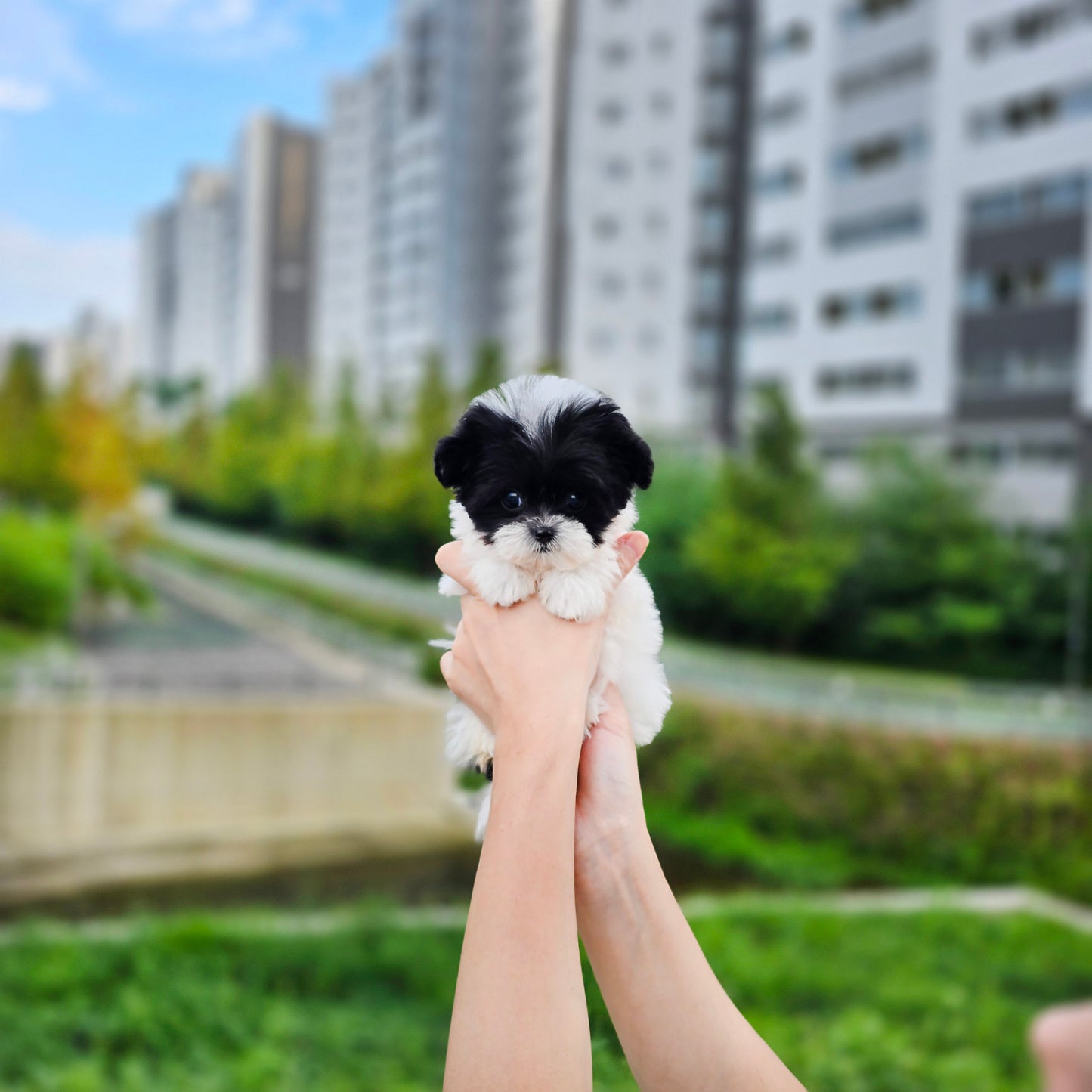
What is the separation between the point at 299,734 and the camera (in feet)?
48.1

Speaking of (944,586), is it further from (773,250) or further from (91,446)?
(91,446)

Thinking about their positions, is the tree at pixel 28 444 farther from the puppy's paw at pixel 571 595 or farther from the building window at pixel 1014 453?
the puppy's paw at pixel 571 595

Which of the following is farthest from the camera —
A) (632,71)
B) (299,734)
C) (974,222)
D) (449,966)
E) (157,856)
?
(632,71)

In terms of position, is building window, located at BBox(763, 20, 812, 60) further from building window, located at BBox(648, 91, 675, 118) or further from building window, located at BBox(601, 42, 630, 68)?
building window, located at BBox(601, 42, 630, 68)

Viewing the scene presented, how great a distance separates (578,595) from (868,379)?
20.5 meters

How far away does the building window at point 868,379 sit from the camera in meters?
19.3

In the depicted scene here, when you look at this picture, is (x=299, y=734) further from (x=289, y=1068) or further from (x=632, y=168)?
(x=632, y=168)

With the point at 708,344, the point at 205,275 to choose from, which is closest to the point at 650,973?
the point at 708,344

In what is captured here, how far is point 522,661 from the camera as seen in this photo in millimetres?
523

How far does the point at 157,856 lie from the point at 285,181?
3476 cm

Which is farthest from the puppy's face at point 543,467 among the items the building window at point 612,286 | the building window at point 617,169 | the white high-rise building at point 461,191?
the building window at point 617,169

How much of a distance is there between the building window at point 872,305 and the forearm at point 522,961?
20147 mm

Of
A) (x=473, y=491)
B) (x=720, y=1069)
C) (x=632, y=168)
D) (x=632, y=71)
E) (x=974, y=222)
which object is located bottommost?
(x=720, y=1069)

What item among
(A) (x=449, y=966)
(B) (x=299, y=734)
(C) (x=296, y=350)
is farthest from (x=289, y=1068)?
(C) (x=296, y=350)
